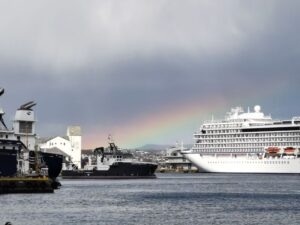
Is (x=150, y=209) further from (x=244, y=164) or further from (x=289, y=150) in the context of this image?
(x=289, y=150)

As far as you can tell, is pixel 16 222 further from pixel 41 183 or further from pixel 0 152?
pixel 0 152

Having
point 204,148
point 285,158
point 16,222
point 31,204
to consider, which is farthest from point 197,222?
point 204,148

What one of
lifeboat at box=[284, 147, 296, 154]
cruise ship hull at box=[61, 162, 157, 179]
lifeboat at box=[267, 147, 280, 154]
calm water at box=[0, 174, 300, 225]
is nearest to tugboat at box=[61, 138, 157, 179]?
cruise ship hull at box=[61, 162, 157, 179]

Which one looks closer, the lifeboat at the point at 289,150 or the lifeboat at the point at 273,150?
the lifeboat at the point at 289,150

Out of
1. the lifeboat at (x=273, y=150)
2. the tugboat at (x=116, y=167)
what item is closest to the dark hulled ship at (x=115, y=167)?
the tugboat at (x=116, y=167)

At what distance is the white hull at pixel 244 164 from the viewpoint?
163875 millimetres

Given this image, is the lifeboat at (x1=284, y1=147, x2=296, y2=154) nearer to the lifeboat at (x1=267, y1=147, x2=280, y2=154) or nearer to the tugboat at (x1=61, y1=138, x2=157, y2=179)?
the lifeboat at (x1=267, y1=147, x2=280, y2=154)

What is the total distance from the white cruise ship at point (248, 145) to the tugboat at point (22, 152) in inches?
2320

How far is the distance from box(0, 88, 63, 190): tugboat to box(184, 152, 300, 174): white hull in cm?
5738

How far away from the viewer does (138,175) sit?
500 ft

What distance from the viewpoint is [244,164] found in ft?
558

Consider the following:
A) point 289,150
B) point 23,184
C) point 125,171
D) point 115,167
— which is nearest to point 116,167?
point 115,167

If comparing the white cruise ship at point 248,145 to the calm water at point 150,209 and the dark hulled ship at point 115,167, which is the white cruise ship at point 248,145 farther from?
the calm water at point 150,209

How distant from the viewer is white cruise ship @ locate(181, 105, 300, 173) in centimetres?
16725
